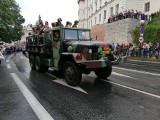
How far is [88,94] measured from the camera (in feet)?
27.9

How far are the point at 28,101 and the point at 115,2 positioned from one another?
43218 millimetres

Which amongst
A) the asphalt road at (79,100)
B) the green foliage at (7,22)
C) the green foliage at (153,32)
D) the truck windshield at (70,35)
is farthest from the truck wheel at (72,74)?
the green foliage at (7,22)

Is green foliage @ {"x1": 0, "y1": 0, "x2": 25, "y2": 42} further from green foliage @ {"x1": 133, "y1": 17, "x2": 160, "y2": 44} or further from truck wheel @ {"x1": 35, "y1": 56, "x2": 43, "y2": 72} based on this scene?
truck wheel @ {"x1": 35, "y1": 56, "x2": 43, "y2": 72}

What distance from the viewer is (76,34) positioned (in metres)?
11.8

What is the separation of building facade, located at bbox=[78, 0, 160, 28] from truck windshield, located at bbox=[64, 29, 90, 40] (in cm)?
3028

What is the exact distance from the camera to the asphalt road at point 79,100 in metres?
6.21

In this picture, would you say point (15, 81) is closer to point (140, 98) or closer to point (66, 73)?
point (66, 73)

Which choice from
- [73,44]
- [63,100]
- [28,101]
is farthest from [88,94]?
[73,44]

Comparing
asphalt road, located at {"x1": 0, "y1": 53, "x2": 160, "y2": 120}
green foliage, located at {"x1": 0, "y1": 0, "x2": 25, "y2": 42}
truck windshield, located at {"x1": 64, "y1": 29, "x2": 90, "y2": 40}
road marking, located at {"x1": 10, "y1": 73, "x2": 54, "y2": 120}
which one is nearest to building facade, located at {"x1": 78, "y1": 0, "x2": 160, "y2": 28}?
green foliage, located at {"x1": 0, "y1": 0, "x2": 25, "y2": 42}

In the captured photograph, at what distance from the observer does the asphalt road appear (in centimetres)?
621

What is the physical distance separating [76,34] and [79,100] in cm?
462

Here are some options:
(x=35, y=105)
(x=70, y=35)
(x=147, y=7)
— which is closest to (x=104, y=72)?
(x=70, y=35)

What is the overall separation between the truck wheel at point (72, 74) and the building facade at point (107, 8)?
32.4 metres

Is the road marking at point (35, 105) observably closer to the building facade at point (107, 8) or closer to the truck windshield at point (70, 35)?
the truck windshield at point (70, 35)
